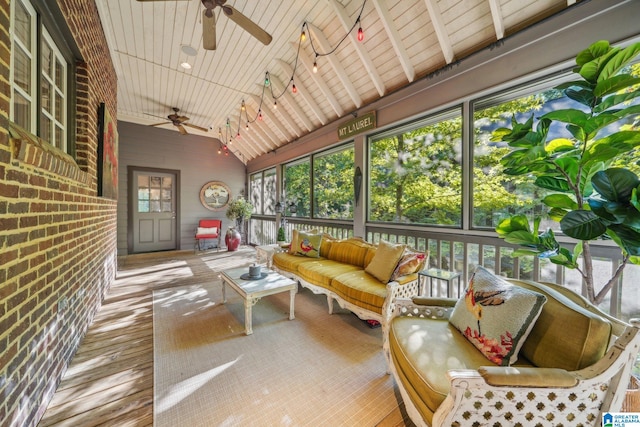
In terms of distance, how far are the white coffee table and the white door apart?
476 cm

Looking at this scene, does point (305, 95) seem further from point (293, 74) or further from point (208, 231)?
point (208, 231)

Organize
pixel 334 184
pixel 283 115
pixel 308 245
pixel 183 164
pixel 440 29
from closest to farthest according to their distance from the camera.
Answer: pixel 440 29, pixel 308 245, pixel 334 184, pixel 283 115, pixel 183 164

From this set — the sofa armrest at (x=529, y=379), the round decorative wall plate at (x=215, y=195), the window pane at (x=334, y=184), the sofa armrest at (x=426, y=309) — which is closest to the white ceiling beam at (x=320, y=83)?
the window pane at (x=334, y=184)

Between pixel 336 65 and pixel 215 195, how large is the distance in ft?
18.4

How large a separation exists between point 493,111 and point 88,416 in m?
4.20

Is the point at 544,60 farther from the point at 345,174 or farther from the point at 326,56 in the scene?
the point at 345,174

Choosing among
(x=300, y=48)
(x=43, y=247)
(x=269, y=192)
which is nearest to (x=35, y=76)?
(x=43, y=247)

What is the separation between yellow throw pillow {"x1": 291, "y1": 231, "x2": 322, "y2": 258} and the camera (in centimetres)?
366

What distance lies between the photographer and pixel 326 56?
334 centimetres

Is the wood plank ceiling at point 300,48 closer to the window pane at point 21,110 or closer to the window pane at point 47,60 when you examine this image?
the window pane at point 47,60

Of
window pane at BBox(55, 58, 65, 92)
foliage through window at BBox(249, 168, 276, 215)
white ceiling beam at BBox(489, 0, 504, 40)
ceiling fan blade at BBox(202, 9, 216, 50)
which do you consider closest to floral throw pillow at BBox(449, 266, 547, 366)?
white ceiling beam at BBox(489, 0, 504, 40)

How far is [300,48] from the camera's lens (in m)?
3.38

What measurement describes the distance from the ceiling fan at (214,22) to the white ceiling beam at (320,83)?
1.13m

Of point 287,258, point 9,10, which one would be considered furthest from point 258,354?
point 9,10
